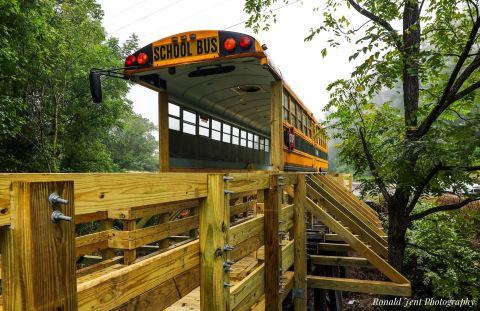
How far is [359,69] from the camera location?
4137 millimetres

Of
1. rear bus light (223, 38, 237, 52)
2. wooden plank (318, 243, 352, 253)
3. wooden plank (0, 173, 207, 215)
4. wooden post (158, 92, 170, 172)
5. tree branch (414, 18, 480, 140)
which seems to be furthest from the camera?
wooden plank (318, 243, 352, 253)

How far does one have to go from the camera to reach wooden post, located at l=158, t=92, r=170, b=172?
5863 millimetres

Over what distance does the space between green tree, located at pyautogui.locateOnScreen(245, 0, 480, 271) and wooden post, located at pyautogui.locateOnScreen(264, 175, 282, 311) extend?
64.0 inches

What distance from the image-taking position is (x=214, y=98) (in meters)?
7.34

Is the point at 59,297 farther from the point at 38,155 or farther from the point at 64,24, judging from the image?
the point at 64,24

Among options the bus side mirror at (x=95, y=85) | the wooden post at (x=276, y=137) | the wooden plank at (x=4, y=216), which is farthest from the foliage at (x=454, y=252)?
the wooden plank at (x=4, y=216)

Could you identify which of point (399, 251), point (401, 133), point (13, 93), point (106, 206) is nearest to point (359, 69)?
point (401, 133)

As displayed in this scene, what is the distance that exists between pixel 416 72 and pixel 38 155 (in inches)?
512

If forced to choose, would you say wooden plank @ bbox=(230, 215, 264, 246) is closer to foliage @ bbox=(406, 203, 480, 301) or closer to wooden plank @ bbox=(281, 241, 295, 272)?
wooden plank @ bbox=(281, 241, 295, 272)

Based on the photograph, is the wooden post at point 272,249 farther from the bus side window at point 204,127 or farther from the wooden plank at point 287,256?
the bus side window at point 204,127

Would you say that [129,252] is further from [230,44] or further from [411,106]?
[411,106]

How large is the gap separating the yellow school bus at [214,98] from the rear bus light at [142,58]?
2cm

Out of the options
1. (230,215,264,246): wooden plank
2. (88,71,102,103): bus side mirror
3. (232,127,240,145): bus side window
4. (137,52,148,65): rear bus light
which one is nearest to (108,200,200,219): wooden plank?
(230,215,264,246): wooden plank

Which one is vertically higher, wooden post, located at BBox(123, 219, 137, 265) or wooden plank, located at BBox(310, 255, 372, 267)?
wooden post, located at BBox(123, 219, 137, 265)
